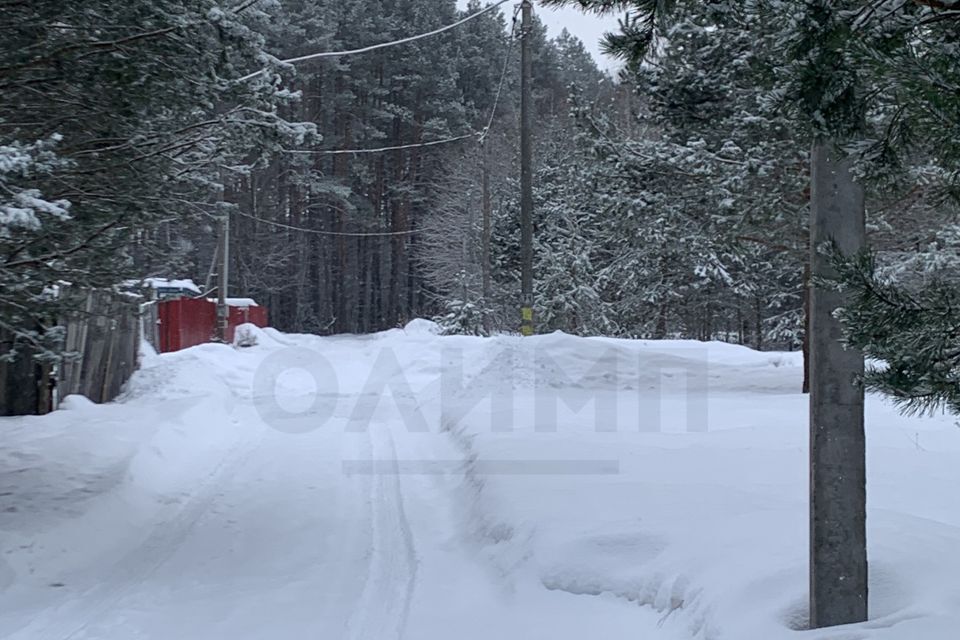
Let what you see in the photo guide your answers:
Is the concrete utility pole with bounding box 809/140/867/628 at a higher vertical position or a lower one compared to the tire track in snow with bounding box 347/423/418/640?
higher

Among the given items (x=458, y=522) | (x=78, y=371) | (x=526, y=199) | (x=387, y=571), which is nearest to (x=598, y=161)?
(x=526, y=199)

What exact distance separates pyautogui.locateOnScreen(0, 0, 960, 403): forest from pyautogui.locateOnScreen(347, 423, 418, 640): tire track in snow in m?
3.18

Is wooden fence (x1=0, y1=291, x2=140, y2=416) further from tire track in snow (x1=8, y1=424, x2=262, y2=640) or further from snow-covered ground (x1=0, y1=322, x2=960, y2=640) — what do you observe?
tire track in snow (x1=8, y1=424, x2=262, y2=640)

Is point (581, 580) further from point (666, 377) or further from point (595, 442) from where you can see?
point (666, 377)

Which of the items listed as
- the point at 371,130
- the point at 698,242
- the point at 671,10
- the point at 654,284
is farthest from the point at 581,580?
the point at 371,130

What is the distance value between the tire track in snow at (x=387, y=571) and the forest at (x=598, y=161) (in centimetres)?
318

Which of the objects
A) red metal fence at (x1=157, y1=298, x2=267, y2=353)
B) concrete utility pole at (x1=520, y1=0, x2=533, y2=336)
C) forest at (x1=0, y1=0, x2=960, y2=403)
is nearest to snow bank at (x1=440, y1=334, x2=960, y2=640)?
forest at (x1=0, y1=0, x2=960, y2=403)

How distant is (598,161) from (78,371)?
942 cm

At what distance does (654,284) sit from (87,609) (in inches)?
1192

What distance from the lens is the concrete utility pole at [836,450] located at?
388 cm

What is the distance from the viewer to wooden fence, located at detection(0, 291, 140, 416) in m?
12.1

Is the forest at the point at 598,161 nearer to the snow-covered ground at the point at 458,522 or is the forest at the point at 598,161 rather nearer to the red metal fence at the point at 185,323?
the snow-covered ground at the point at 458,522

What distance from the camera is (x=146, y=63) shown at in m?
6.90

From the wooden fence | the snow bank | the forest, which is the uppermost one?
the forest
